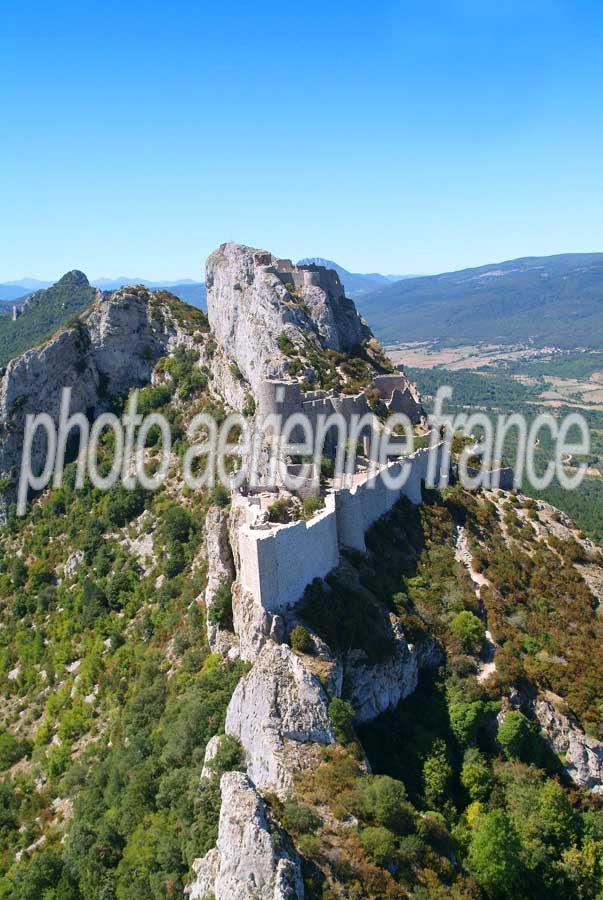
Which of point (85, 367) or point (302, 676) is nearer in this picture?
point (302, 676)

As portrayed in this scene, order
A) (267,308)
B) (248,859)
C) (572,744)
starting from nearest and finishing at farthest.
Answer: (248,859) < (572,744) < (267,308)

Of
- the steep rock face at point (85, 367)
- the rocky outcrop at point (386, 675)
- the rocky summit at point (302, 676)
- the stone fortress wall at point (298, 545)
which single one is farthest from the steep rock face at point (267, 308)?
the rocky outcrop at point (386, 675)

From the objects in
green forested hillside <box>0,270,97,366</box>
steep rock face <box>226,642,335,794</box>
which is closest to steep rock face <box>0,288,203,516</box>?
green forested hillside <box>0,270,97,366</box>

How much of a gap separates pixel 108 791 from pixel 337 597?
40.4 feet

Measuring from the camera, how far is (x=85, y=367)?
61688mm

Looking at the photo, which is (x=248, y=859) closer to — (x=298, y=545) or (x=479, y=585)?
(x=298, y=545)

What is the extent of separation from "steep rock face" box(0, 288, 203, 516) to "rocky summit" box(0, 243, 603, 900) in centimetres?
1020

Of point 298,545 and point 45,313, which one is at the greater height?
point 45,313

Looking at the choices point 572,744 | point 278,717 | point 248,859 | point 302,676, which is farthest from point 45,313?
point 248,859

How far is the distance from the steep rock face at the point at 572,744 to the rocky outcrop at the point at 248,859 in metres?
15.8

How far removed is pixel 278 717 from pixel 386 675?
6.24m

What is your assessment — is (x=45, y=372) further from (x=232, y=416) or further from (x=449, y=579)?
(x=449, y=579)

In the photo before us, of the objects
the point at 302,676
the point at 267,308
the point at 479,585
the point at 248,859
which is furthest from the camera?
the point at 267,308

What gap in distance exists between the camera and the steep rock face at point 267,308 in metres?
48.8
